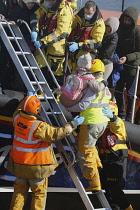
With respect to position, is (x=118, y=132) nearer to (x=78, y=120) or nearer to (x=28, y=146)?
(x=78, y=120)

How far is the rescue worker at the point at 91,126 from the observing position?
5020 mm

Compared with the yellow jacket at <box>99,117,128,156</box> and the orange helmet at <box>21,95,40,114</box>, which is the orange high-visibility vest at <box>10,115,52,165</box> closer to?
the orange helmet at <box>21,95,40,114</box>

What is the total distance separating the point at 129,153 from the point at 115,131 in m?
0.61

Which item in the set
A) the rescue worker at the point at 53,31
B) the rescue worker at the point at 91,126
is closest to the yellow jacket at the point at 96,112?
the rescue worker at the point at 91,126

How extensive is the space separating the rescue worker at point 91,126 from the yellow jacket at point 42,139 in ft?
0.83

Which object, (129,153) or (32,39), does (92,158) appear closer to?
(129,153)

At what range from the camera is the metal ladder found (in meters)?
5.15

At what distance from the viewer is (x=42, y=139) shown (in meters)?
4.76

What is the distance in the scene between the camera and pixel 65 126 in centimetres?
479

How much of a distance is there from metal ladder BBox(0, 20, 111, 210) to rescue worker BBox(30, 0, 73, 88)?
0.23 metres

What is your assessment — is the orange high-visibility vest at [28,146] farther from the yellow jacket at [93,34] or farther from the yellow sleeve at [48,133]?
the yellow jacket at [93,34]

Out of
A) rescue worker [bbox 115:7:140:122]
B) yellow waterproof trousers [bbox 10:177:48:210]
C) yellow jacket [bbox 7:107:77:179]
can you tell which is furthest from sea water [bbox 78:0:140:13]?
yellow waterproof trousers [bbox 10:177:48:210]

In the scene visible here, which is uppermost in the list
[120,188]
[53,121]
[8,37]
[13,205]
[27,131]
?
[8,37]

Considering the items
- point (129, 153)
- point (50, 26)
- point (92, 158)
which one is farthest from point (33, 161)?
point (50, 26)
